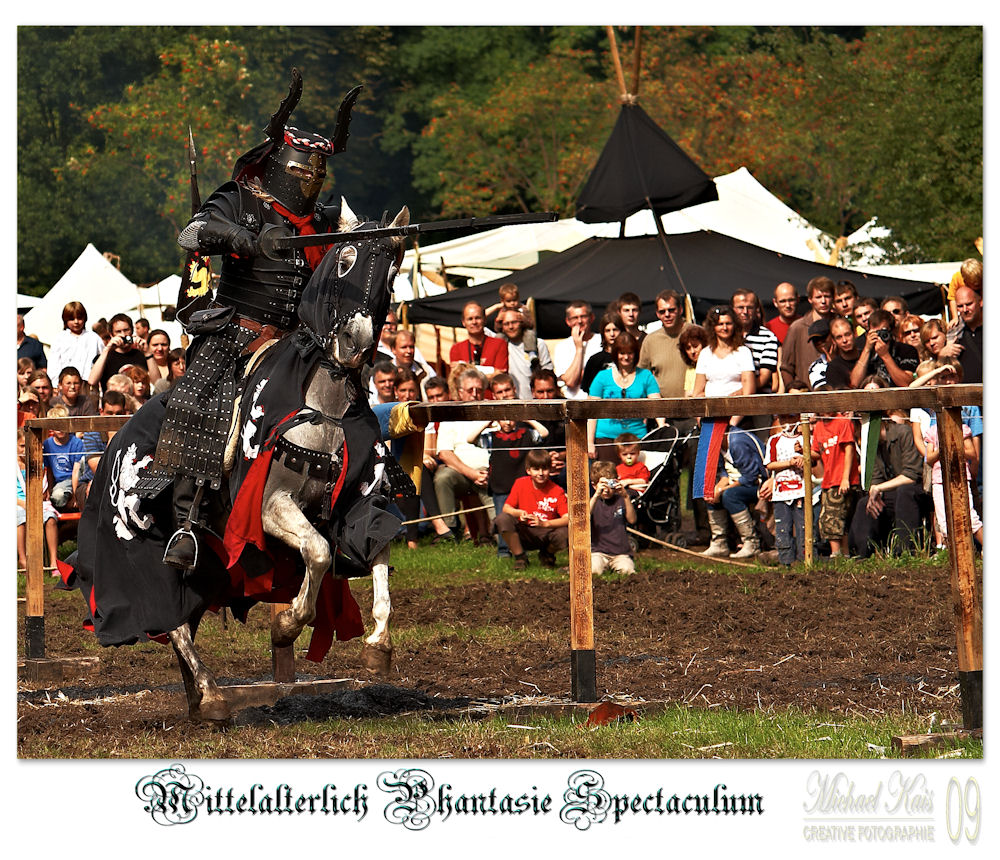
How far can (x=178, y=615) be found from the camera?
279 inches

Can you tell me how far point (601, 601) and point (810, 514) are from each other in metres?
2.10

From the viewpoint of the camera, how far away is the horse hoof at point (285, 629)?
254 inches

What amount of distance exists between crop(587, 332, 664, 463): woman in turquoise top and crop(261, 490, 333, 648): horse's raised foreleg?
5.83 m

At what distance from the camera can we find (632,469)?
1213 cm

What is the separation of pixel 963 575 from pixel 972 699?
50cm

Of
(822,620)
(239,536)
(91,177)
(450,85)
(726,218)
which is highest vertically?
(450,85)

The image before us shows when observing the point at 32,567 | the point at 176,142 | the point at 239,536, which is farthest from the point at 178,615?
the point at 176,142

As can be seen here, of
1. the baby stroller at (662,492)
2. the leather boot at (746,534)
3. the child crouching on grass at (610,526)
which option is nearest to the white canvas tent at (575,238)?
the baby stroller at (662,492)

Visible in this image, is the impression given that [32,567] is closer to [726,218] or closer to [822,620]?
[822,620]

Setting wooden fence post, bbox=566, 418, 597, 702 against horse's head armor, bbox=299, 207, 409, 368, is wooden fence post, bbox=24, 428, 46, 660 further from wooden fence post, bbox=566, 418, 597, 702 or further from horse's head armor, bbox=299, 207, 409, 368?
wooden fence post, bbox=566, 418, 597, 702

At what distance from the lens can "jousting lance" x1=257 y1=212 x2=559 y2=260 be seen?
5854 millimetres

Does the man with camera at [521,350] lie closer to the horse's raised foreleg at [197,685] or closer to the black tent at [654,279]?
the black tent at [654,279]

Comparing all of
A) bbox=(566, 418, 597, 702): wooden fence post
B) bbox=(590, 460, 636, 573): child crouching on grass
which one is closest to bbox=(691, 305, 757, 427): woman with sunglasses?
bbox=(590, 460, 636, 573): child crouching on grass

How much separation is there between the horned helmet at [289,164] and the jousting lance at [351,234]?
225 mm
